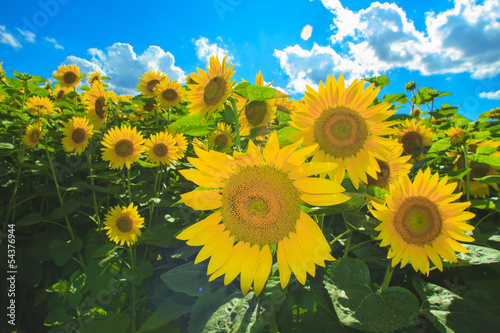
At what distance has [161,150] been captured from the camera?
291 centimetres

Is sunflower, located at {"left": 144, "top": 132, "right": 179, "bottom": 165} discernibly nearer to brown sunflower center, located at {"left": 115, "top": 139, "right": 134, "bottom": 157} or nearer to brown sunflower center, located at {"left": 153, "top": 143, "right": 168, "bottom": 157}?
brown sunflower center, located at {"left": 153, "top": 143, "right": 168, "bottom": 157}

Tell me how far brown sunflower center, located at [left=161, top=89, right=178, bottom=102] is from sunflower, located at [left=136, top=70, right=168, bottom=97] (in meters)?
0.44

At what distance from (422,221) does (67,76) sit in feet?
18.3

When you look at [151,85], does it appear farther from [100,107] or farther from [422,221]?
[422,221]

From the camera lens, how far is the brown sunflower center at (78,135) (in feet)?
9.97

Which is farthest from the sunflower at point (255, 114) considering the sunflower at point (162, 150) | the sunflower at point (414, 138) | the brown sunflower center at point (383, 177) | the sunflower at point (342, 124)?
the sunflower at point (414, 138)

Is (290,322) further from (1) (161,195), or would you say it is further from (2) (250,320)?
(1) (161,195)

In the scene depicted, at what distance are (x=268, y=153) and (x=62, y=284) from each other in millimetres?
2273

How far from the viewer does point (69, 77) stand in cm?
472

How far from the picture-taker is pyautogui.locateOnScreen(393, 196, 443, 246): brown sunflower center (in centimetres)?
129

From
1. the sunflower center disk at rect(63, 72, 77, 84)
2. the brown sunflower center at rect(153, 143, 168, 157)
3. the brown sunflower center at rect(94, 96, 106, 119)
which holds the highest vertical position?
the sunflower center disk at rect(63, 72, 77, 84)

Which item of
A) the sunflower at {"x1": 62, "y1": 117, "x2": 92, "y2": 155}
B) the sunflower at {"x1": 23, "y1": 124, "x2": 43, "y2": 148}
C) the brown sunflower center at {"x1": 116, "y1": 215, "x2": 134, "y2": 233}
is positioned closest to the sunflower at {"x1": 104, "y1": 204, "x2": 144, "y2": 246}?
the brown sunflower center at {"x1": 116, "y1": 215, "x2": 134, "y2": 233}

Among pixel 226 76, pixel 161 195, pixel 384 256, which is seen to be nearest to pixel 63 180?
pixel 161 195

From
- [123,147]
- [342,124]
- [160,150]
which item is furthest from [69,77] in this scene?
[342,124]
